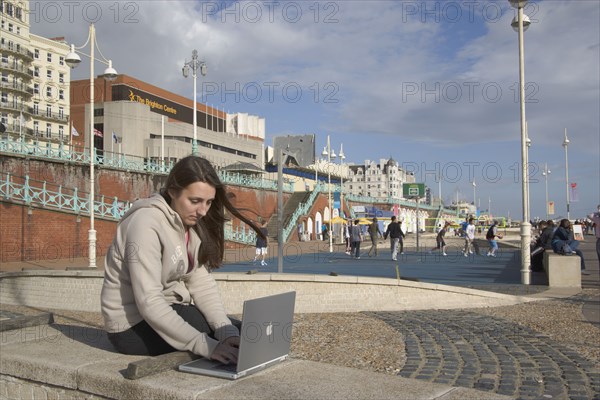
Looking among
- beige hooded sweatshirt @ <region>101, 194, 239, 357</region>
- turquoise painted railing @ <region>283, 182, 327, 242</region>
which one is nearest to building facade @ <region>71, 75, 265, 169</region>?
turquoise painted railing @ <region>283, 182, 327, 242</region>

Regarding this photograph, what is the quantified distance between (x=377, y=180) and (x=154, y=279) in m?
174

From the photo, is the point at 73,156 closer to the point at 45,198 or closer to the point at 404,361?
the point at 45,198

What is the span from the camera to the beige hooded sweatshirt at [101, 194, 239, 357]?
10.3 feet

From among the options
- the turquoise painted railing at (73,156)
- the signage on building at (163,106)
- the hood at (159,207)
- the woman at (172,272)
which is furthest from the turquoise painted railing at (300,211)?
the hood at (159,207)

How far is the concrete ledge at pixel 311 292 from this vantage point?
10633 millimetres

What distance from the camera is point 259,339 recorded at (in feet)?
9.58

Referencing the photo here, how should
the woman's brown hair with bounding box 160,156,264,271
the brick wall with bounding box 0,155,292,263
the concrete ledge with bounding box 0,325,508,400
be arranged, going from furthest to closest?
the brick wall with bounding box 0,155,292,263, the woman's brown hair with bounding box 160,156,264,271, the concrete ledge with bounding box 0,325,508,400

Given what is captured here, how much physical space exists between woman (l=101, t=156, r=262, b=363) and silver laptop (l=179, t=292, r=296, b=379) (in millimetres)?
114

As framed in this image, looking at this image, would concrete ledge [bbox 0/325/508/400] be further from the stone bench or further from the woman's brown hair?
the stone bench

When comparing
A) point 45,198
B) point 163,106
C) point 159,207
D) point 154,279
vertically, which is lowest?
point 154,279

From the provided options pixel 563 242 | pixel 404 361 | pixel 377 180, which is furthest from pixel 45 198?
pixel 377 180

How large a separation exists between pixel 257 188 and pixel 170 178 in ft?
172

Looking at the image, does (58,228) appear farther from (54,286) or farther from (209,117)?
(209,117)

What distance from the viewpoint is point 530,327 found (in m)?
8.72
